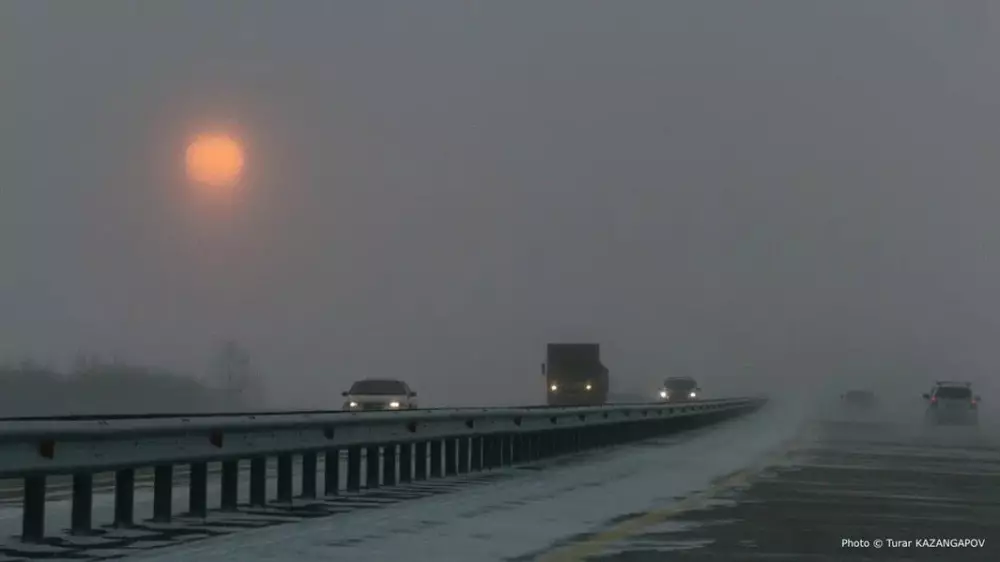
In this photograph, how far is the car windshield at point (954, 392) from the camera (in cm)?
5881

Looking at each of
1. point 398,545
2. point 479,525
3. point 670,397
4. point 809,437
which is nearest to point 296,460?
point 479,525

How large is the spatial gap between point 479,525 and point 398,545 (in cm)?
176

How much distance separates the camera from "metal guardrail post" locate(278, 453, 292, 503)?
1498cm

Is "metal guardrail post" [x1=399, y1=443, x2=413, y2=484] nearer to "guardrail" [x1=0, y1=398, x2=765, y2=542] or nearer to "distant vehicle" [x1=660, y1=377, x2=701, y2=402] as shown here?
"guardrail" [x1=0, y1=398, x2=765, y2=542]

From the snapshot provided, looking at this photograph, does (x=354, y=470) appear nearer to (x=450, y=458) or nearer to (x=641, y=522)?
(x=450, y=458)

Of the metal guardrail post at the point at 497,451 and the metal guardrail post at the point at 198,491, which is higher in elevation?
the metal guardrail post at the point at 497,451

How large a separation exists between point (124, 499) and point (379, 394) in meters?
31.5

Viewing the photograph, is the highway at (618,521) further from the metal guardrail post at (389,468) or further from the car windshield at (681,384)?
the car windshield at (681,384)

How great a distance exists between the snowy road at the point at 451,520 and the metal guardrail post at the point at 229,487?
17 cm

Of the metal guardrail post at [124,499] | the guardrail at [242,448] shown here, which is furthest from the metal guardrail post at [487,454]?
the metal guardrail post at [124,499]

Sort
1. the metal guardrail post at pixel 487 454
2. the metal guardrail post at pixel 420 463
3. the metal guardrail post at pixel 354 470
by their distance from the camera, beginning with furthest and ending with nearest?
the metal guardrail post at pixel 487 454 < the metal guardrail post at pixel 420 463 < the metal guardrail post at pixel 354 470

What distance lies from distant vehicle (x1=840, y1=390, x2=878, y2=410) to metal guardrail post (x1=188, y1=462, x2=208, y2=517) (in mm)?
84487

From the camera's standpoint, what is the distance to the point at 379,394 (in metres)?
43.6

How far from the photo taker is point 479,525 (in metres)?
13.0
